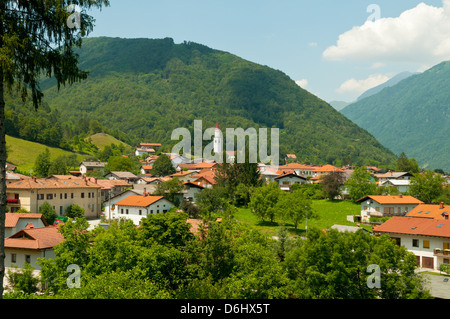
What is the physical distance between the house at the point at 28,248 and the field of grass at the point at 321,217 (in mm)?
25364

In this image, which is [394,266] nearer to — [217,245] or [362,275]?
[362,275]

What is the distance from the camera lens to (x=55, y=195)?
179 ft

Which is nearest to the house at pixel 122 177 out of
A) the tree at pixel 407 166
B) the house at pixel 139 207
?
the house at pixel 139 207

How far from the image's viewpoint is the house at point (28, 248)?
30.0 meters

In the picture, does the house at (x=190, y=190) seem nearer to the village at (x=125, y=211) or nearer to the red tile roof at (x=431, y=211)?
the village at (x=125, y=211)

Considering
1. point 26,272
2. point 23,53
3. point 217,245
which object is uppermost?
point 23,53

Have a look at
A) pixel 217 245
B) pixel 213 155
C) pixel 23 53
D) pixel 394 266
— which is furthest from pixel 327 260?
pixel 213 155

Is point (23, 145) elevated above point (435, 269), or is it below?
above

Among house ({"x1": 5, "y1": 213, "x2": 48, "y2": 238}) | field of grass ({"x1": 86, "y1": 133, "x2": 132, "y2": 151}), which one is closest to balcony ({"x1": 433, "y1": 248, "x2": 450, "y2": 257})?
house ({"x1": 5, "y1": 213, "x2": 48, "y2": 238})
